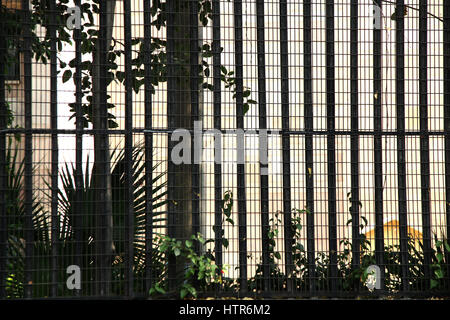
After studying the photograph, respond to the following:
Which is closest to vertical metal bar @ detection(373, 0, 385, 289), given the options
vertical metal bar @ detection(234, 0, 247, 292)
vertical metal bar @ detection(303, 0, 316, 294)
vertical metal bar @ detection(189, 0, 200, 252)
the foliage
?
vertical metal bar @ detection(303, 0, 316, 294)

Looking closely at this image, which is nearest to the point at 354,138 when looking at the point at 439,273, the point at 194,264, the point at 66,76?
the point at 439,273

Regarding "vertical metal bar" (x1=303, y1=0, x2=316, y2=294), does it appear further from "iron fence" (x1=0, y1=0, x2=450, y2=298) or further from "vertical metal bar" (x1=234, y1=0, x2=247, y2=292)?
"vertical metal bar" (x1=234, y1=0, x2=247, y2=292)

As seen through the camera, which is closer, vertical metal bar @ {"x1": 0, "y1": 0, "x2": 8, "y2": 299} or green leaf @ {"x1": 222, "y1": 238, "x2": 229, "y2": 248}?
vertical metal bar @ {"x1": 0, "y1": 0, "x2": 8, "y2": 299}

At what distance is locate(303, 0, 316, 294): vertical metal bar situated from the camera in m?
4.81

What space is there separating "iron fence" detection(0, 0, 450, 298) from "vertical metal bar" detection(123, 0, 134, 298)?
0.04 ft

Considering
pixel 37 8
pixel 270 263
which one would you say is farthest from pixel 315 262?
pixel 37 8

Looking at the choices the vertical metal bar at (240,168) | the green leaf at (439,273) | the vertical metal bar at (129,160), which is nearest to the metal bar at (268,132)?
the vertical metal bar at (129,160)

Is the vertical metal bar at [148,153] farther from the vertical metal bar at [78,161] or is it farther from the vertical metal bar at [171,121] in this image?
the vertical metal bar at [78,161]

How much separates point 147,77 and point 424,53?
7.87 ft

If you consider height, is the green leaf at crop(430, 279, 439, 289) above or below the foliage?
below

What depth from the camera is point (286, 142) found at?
486 centimetres

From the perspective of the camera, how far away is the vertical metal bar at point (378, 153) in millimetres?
4855
